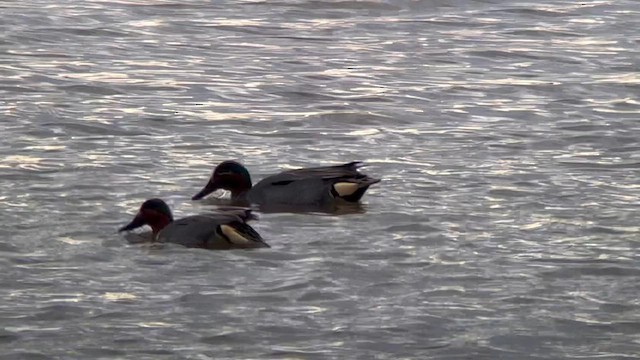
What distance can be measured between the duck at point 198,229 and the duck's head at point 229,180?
1130 mm

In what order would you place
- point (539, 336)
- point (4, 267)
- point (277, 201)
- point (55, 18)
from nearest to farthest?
1. point (539, 336)
2. point (4, 267)
3. point (277, 201)
4. point (55, 18)

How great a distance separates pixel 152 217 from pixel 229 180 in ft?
4.83

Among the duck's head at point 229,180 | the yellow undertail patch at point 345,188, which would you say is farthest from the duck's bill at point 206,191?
the yellow undertail patch at point 345,188

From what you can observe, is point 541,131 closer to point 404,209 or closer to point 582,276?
point 404,209

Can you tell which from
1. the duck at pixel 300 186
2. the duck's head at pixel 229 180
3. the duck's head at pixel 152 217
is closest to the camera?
the duck's head at pixel 152 217

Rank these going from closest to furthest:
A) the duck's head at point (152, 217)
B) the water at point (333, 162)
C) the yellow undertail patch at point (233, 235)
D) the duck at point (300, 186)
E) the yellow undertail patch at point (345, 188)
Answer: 1. the water at point (333, 162)
2. the yellow undertail patch at point (233, 235)
3. the duck's head at point (152, 217)
4. the yellow undertail patch at point (345, 188)
5. the duck at point (300, 186)

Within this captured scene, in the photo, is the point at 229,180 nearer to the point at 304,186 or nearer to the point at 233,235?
the point at 304,186

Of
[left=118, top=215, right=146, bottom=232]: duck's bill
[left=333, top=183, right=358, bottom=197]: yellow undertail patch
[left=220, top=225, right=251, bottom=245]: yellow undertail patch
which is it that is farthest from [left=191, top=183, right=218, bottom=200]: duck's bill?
[left=220, top=225, right=251, bottom=245]: yellow undertail patch

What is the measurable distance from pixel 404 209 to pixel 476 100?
4.23 m

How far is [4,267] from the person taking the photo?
1034 cm

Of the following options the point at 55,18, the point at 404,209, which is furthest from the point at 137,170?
the point at 55,18

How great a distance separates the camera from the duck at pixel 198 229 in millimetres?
11062

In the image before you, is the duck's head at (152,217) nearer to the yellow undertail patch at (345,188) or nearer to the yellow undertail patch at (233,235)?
the yellow undertail patch at (233,235)

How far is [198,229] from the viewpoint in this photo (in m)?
11.2
